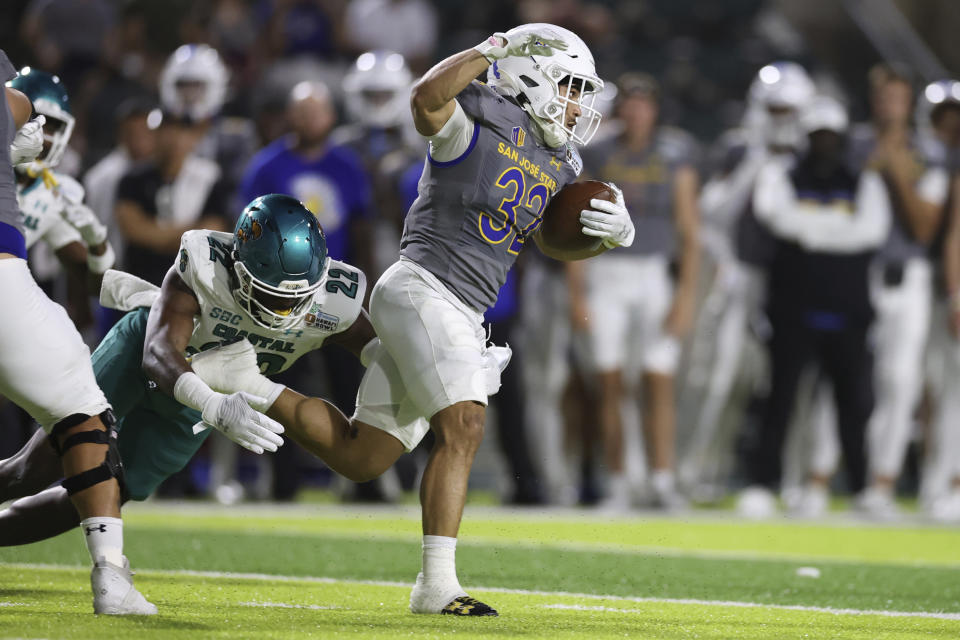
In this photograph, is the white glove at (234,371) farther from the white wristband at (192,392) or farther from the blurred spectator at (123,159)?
the blurred spectator at (123,159)

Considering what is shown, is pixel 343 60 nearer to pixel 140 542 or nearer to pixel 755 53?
pixel 755 53

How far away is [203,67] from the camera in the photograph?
348 inches

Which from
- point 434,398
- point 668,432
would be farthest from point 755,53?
point 434,398

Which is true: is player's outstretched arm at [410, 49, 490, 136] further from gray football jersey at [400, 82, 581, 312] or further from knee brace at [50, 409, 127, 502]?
knee brace at [50, 409, 127, 502]

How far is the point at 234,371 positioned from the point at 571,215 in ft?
3.87

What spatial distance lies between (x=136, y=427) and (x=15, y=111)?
110 cm

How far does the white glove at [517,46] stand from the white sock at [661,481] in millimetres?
4155

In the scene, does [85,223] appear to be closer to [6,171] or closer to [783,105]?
[6,171]

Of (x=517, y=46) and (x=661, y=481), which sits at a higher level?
(x=517, y=46)

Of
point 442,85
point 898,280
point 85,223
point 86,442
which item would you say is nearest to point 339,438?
point 86,442

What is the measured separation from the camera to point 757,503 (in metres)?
8.21

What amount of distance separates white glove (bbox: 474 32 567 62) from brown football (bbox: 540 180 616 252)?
507mm

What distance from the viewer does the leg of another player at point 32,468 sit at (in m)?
4.45

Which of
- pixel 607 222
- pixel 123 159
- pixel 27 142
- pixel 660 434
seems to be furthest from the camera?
pixel 123 159
